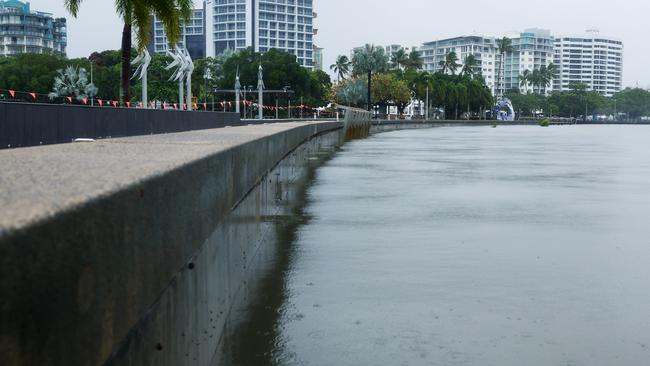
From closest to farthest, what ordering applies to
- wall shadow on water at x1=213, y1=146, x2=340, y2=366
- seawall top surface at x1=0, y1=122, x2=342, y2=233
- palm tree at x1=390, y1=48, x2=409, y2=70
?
seawall top surface at x1=0, y1=122, x2=342, y2=233, wall shadow on water at x1=213, y1=146, x2=340, y2=366, palm tree at x1=390, y1=48, x2=409, y2=70

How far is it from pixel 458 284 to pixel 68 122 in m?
11.4

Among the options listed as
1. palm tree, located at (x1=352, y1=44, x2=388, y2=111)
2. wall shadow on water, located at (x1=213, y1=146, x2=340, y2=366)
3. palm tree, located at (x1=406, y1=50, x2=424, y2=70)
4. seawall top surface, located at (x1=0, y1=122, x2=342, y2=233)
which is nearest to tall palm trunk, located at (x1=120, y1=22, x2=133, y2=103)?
wall shadow on water, located at (x1=213, y1=146, x2=340, y2=366)

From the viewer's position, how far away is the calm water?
454cm

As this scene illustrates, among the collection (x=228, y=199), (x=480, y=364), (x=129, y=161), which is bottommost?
(x=480, y=364)

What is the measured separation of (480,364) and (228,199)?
168 centimetres

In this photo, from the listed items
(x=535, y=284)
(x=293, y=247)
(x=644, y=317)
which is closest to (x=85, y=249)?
(x=644, y=317)

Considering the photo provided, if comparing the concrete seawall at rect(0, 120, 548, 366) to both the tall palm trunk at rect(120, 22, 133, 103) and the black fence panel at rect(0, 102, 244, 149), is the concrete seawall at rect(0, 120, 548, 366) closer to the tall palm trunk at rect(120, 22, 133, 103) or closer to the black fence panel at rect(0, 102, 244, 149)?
the black fence panel at rect(0, 102, 244, 149)

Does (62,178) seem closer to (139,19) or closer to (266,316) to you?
(266,316)

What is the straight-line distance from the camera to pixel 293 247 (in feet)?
25.6

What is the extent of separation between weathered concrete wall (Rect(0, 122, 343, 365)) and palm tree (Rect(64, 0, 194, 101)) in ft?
109

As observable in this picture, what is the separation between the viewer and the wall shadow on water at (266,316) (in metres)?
4.42

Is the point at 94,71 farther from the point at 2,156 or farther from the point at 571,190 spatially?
the point at 2,156

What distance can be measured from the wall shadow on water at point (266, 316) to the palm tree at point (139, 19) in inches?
1149

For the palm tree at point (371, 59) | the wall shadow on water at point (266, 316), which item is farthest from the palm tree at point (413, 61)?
the wall shadow on water at point (266, 316)
